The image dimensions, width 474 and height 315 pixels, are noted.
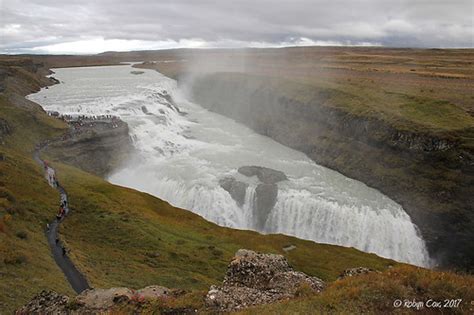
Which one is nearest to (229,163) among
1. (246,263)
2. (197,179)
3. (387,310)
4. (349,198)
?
(197,179)

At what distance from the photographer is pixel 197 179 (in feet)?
190

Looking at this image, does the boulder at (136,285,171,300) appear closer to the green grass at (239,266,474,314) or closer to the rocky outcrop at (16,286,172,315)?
the rocky outcrop at (16,286,172,315)

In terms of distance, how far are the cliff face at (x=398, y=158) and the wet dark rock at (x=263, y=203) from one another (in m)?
17.7

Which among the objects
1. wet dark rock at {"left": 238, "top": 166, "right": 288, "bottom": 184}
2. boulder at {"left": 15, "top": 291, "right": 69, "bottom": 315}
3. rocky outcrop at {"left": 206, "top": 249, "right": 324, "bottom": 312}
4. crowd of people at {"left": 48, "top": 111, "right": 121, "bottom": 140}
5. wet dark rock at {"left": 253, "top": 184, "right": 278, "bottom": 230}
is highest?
crowd of people at {"left": 48, "top": 111, "right": 121, "bottom": 140}

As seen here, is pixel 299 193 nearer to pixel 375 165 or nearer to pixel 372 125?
pixel 375 165

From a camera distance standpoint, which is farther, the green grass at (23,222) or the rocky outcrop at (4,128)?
the rocky outcrop at (4,128)

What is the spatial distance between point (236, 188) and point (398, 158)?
89.7 feet

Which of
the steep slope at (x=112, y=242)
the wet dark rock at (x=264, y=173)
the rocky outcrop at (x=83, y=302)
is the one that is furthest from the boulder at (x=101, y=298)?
the wet dark rock at (x=264, y=173)

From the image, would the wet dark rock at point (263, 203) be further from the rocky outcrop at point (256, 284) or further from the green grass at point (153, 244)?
the rocky outcrop at point (256, 284)

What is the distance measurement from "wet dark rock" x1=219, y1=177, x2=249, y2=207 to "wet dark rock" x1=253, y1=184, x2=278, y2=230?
217 cm

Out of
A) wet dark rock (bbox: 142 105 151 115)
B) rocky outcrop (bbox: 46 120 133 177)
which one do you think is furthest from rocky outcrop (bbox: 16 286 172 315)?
wet dark rock (bbox: 142 105 151 115)

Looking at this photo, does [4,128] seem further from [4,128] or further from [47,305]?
[47,305]

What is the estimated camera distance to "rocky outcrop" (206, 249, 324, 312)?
1652 centimetres

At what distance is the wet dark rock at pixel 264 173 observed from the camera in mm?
Result: 57219
